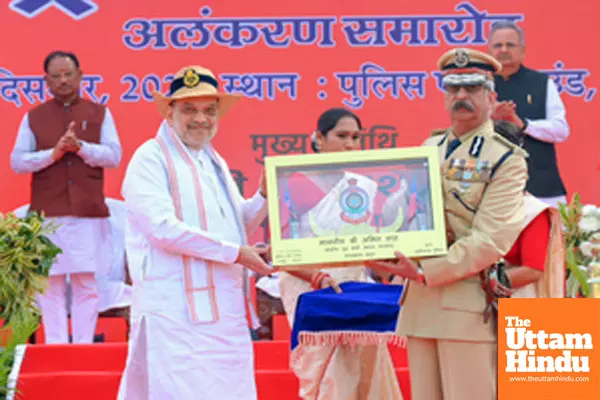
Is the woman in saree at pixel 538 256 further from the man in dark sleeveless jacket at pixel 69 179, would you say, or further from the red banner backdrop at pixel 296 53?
the red banner backdrop at pixel 296 53

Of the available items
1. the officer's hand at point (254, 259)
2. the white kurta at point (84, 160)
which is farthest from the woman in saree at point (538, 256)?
the white kurta at point (84, 160)

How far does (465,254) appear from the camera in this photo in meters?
3.70

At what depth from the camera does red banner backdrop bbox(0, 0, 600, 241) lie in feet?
26.8

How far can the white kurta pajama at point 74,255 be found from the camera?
22.6 feet

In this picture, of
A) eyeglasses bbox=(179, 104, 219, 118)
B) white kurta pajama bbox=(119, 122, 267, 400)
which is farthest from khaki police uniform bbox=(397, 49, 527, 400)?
eyeglasses bbox=(179, 104, 219, 118)

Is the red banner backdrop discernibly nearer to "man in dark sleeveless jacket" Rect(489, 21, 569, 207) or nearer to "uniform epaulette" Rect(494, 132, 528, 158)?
"man in dark sleeveless jacket" Rect(489, 21, 569, 207)

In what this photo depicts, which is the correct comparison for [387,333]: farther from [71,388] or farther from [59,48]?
[59,48]

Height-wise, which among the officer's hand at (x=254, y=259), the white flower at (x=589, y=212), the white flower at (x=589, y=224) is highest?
the white flower at (x=589, y=212)

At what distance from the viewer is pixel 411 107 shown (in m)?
8.21

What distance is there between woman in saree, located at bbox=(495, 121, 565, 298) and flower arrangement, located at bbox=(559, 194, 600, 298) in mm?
1226

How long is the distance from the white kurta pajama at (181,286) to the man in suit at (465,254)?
2.74 ft

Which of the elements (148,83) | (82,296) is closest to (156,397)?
(82,296)

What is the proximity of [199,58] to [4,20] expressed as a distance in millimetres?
1515

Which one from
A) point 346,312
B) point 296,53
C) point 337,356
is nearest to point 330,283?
point 346,312
